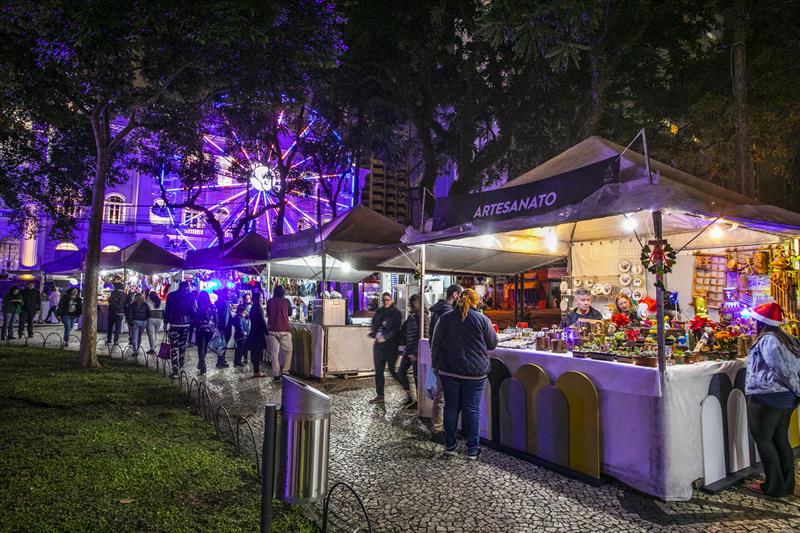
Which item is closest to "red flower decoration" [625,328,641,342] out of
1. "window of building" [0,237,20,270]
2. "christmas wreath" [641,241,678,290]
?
"christmas wreath" [641,241,678,290]

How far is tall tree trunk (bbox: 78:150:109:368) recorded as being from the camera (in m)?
10.7

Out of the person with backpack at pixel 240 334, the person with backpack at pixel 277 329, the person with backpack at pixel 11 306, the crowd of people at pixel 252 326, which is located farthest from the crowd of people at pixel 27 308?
the person with backpack at pixel 277 329

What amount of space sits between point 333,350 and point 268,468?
291 inches

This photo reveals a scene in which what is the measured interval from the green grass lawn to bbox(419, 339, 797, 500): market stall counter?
259 cm

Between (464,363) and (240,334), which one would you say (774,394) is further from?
(240,334)

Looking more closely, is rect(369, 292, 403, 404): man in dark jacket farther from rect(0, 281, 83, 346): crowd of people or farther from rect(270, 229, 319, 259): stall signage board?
rect(0, 281, 83, 346): crowd of people

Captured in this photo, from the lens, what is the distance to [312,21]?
10523mm

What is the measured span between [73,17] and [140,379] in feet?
21.5

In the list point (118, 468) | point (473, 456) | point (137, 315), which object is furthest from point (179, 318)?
point (473, 456)

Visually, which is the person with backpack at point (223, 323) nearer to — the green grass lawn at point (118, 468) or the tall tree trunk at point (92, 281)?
the tall tree trunk at point (92, 281)

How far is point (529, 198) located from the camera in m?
5.52

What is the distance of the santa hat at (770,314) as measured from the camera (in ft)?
13.7

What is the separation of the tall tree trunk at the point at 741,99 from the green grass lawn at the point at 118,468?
11.1m

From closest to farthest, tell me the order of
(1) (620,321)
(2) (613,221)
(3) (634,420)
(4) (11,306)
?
(3) (634,420) < (1) (620,321) < (2) (613,221) < (4) (11,306)
